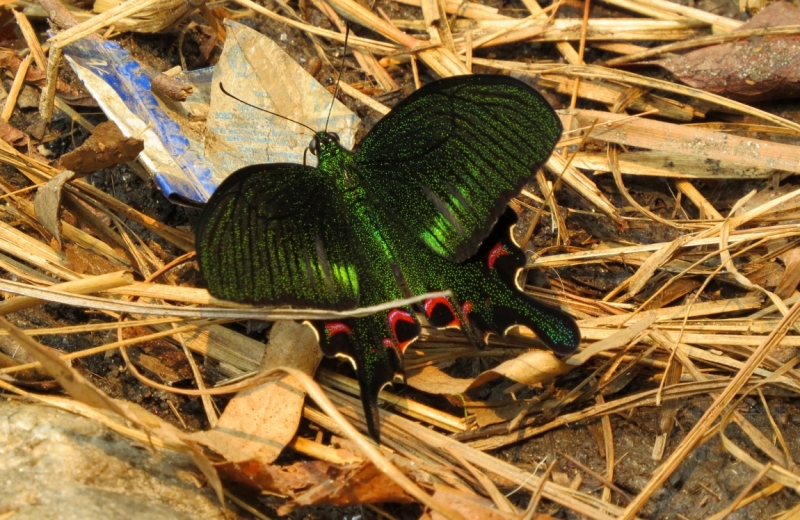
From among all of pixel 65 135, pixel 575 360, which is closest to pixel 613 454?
pixel 575 360

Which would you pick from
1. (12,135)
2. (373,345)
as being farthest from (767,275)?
(12,135)

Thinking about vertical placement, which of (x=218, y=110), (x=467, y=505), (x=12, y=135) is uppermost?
(x=218, y=110)

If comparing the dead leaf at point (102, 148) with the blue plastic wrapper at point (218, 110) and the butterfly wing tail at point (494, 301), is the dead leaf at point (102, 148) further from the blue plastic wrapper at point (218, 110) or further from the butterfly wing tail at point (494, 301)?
the butterfly wing tail at point (494, 301)

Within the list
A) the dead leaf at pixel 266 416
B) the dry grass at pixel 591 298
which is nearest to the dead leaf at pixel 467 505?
the dry grass at pixel 591 298

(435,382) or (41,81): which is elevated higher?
(41,81)

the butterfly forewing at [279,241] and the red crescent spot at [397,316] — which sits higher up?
the butterfly forewing at [279,241]

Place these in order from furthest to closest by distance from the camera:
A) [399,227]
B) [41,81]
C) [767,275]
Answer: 1. [41,81]
2. [767,275]
3. [399,227]

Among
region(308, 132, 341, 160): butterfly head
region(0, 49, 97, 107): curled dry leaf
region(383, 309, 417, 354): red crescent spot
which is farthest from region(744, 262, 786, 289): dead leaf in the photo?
region(0, 49, 97, 107): curled dry leaf

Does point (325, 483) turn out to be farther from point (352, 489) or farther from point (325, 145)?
point (325, 145)
